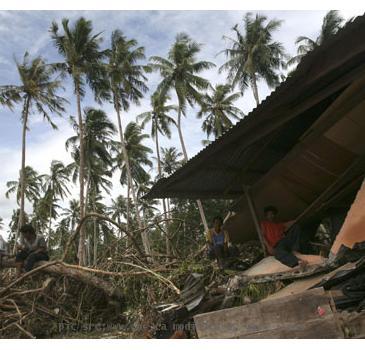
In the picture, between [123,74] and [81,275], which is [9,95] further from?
[81,275]

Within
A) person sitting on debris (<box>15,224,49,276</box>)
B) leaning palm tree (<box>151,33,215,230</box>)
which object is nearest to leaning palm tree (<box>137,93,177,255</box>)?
leaning palm tree (<box>151,33,215,230</box>)

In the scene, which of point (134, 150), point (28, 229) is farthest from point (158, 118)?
point (28, 229)

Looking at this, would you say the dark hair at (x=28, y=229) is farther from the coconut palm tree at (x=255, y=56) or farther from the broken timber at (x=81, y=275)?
the coconut palm tree at (x=255, y=56)

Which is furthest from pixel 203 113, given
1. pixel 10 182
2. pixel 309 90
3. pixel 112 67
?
pixel 309 90

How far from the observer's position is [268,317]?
11.0 feet

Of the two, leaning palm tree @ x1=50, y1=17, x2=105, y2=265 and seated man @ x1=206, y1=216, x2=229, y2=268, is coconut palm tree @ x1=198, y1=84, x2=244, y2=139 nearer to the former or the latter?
leaning palm tree @ x1=50, y1=17, x2=105, y2=265

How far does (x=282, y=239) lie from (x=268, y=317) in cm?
235

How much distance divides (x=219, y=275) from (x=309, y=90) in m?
3.27

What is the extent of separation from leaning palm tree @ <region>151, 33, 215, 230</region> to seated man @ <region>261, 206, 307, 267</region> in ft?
68.3

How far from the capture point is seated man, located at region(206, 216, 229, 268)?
6.58 m

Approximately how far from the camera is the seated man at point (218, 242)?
6582mm

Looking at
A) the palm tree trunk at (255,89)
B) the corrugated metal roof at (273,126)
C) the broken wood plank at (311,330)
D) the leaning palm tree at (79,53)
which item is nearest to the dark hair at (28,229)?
the corrugated metal roof at (273,126)

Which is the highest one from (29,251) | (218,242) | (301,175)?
(29,251)

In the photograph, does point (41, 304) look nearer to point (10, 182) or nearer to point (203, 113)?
point (203, 113)
